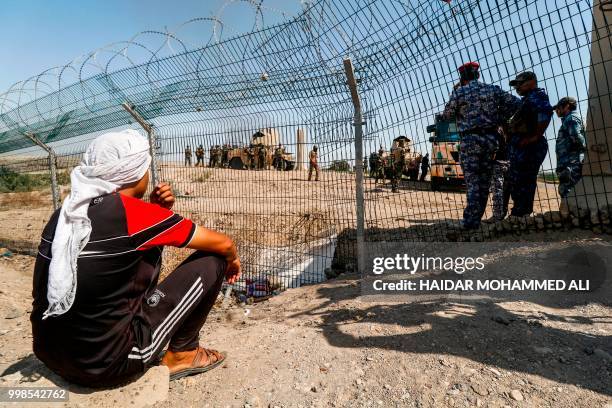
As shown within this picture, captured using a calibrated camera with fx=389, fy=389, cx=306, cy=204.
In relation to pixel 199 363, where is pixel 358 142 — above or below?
above

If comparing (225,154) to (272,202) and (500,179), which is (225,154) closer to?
(272,202)

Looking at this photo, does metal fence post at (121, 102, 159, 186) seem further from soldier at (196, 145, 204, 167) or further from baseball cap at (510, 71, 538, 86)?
baseball cap at (510, 71, 538, 86)

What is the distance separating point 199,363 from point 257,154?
→ 279 centimetres

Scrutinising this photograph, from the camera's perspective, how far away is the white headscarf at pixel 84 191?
1559mm

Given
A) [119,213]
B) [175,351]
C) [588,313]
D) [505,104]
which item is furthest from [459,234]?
[119,213]

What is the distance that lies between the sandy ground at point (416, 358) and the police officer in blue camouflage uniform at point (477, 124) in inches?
60.9

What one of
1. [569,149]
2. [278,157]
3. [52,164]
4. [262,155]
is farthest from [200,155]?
→ [569,149]

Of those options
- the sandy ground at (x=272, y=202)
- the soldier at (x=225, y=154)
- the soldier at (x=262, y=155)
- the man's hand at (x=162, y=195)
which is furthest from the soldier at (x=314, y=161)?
the man's hand at (x=162, y=195)

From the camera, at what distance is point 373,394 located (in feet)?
6.06

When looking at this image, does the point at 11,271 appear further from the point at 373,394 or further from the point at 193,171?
the point at 373,394

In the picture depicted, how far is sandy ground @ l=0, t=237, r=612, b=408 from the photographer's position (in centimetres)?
179

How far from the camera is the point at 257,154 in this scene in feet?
14.9

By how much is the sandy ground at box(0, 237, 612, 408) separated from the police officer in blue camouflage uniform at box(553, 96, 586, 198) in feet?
6.38

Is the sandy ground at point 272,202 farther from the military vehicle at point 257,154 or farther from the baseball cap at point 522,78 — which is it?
the baseball cap at point 522,78
